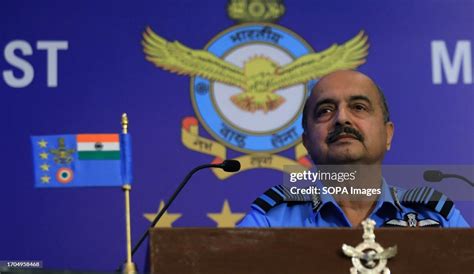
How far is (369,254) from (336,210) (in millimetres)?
880

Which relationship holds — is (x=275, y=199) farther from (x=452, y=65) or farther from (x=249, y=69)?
(x=452, y=65)

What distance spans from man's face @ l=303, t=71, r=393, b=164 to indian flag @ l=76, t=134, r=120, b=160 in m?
1.26

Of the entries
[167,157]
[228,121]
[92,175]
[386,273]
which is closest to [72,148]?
[92,175]

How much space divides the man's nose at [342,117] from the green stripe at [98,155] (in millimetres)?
1383

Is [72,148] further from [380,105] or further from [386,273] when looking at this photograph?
[386,273]

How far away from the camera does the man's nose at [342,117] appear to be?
3.43 meters

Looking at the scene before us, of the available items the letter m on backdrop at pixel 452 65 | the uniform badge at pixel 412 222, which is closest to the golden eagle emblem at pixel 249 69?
the letter m on backdrop at pixel 452 65

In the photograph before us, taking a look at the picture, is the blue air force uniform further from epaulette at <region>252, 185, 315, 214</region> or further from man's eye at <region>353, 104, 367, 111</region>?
man's eye at <region>353, 104, 367, 111</region>

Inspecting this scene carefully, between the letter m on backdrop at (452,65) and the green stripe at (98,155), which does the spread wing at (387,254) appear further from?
the letter m on backdrop at (452,65)

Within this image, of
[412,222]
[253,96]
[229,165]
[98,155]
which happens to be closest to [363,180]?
[412,222]

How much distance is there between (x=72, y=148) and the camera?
4.90 metres

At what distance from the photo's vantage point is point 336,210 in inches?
133

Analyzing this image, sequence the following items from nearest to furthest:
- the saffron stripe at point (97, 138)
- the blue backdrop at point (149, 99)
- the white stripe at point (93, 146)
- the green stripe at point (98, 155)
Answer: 1. the green stripe at point (98, 155)
2. the white stripe at point (93, 146)
3. the saffron stripe at point (97, 138)
4. the blue backdrop at point (149, 99)

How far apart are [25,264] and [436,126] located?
2.07 meters
